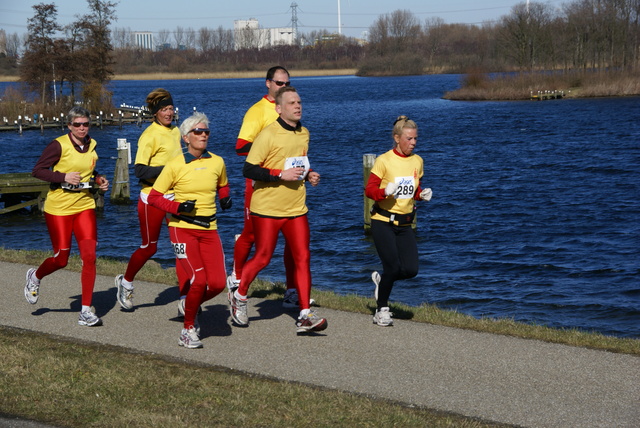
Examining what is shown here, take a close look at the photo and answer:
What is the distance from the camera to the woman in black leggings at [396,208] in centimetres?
814

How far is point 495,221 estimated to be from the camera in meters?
23.8

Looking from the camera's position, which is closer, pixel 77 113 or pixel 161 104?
pixel 77 113

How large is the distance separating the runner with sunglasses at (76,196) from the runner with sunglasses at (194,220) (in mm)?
880

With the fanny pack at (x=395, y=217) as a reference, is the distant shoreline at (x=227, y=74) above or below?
above

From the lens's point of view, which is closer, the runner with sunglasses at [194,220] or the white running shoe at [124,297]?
the runner with sunglasses at [194,220]

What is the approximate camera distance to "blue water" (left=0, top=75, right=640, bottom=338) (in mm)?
15070

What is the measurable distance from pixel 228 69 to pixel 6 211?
17804cm

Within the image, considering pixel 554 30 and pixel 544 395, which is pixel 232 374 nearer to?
pixel 544 395

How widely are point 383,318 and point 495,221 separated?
52.8 ft

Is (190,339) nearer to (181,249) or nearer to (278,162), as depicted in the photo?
(181,249)

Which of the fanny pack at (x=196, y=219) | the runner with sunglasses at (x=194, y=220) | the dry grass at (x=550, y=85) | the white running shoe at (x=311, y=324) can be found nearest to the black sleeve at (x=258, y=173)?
the runner with sunglasses at (x=194, y=220)

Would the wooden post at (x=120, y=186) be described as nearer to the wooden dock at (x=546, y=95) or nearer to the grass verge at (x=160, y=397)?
the grass verge at (x=160, y=397)

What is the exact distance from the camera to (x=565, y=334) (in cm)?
812

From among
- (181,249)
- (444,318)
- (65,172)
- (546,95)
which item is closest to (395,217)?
(444,318)
